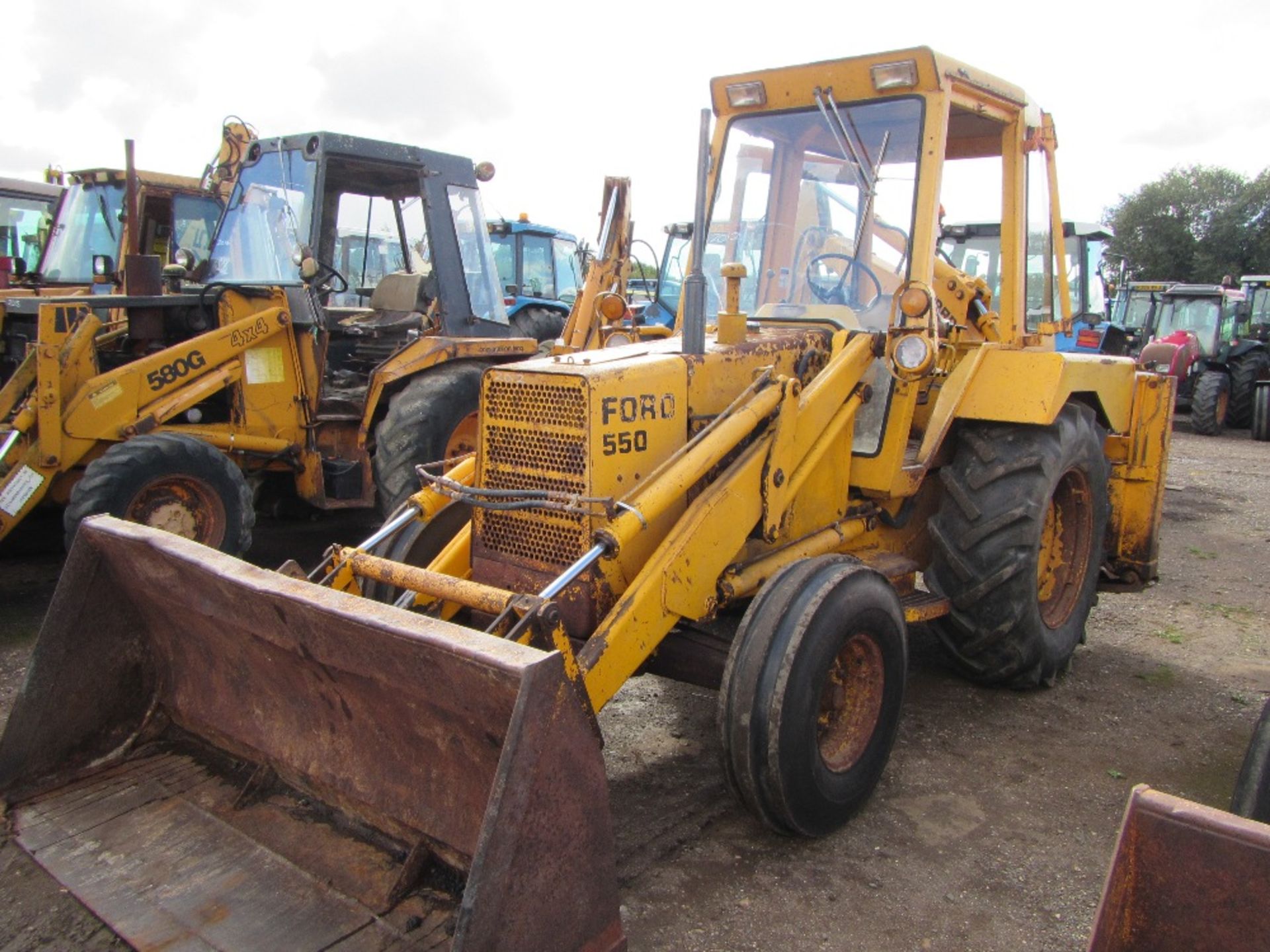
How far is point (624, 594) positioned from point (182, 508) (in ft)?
11.6

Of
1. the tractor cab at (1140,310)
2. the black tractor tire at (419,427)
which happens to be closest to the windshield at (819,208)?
the black tractor tire at (419,427)

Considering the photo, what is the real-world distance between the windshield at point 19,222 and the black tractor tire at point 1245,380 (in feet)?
→ 54.6

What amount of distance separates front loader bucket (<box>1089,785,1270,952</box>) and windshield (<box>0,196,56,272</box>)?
39.0 ft

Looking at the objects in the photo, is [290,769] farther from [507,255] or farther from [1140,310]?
[1140,310]

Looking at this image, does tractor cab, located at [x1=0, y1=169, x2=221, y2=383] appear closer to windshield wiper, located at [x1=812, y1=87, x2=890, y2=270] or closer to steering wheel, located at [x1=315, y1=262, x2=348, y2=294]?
steering wheel, located at [x1=315, y1=262, x2=348, y2=294]

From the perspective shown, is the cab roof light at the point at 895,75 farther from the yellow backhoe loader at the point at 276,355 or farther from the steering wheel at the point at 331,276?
the steering wheel at the point at 331,276

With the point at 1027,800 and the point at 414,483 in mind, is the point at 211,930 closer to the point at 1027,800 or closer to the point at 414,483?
the point at 1027,800

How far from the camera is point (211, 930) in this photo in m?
2.67

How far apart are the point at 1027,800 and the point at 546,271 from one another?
42.7 feet

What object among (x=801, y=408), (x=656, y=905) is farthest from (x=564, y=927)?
(x=801, y=408)

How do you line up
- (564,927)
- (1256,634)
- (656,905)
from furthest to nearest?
1. (1256,634)
2. (656,905)
3. (564,927)

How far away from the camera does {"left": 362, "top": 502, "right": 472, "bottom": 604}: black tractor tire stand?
4.05 metres

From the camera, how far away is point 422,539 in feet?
13.4

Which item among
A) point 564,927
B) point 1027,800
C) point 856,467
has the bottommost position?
point 1027,800
